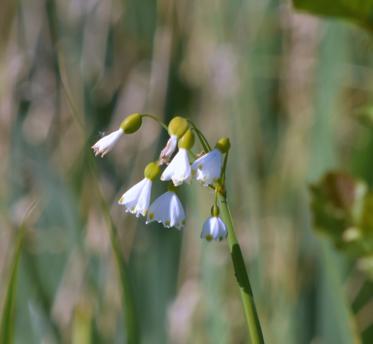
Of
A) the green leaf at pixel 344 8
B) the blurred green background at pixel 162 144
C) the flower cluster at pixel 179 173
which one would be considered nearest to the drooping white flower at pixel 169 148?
the flower cluster at pixel 179 173

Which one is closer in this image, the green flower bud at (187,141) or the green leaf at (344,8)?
the green flower bud at (187,141)

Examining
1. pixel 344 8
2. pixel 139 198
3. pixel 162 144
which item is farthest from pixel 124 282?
pixel 162 144

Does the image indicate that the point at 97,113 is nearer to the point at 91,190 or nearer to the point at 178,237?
the point at 91,190

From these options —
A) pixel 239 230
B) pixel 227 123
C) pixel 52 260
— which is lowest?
pixel 239 230

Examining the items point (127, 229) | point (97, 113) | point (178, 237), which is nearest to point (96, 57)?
point (97, 113)

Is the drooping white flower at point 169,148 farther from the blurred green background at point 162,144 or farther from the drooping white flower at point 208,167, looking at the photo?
the blurred green background at point 162,144

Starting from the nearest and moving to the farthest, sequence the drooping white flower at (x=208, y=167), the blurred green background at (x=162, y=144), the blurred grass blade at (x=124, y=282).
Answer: the drooping white flower at (x=208, y=167)
the blurred grass blade at (x=124, y=282)
the blurred green background at (x=162, y=144)

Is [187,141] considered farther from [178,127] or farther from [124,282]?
[124,282]
